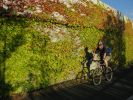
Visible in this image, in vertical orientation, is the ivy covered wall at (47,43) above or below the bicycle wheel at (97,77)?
above

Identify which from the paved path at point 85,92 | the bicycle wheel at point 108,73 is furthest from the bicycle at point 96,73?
the paved path at point 85,92

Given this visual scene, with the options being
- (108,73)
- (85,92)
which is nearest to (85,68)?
(108,73)

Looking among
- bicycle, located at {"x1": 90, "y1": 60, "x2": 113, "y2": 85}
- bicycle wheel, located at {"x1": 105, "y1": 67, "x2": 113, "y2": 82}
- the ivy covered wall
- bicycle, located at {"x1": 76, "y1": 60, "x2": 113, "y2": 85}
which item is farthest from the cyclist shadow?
bicycle wheel, located at {"x1": 105, "y1": 67, "x2": 113, "y2": 82}

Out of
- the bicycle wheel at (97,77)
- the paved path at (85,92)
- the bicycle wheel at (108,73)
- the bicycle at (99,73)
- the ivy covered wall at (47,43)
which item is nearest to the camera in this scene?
the ivy covered wall at (47,43)

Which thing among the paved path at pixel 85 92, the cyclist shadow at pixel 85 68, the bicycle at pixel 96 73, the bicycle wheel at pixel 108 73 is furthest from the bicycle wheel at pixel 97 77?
the cyclist shadow at pixel 85 68

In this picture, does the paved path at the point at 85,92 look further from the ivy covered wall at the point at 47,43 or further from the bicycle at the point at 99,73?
the ivy covered wall at the point at 47,43

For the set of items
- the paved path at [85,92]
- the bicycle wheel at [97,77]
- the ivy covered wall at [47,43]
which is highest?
the ivy covered wall at [47,43]

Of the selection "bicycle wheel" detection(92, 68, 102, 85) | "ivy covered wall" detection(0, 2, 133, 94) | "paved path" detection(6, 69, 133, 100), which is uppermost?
"ivy covered wall" detection(0, 2, 133, 94)

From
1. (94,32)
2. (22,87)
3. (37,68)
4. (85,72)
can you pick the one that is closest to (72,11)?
(94,32)

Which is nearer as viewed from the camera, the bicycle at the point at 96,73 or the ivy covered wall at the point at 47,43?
the ivy covered wall at the point at 47,43

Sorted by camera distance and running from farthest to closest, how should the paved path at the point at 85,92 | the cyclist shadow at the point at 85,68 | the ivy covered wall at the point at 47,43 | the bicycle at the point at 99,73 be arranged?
the cyclist shadow at the point at 85,68
the bicycle at the point at 99,73
the paved path at the point at 85,92
the ivy covered wall at the point at 47,43

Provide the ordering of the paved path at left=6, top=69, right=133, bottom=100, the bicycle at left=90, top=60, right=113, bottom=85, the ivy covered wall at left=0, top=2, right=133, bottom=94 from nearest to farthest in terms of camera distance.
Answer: the ivy covered wall at left=0, top=2, right=133, bottom=94 < the paved path at left=6, top=69, right=133, bottom=100 < the bicycle at left=90, top=60, right=113, bottom=85

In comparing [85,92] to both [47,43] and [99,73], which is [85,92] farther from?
[47,43]

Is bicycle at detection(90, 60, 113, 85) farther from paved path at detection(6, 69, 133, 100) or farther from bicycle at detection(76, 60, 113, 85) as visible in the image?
paved path at detection(6, 69, 133, 100)
